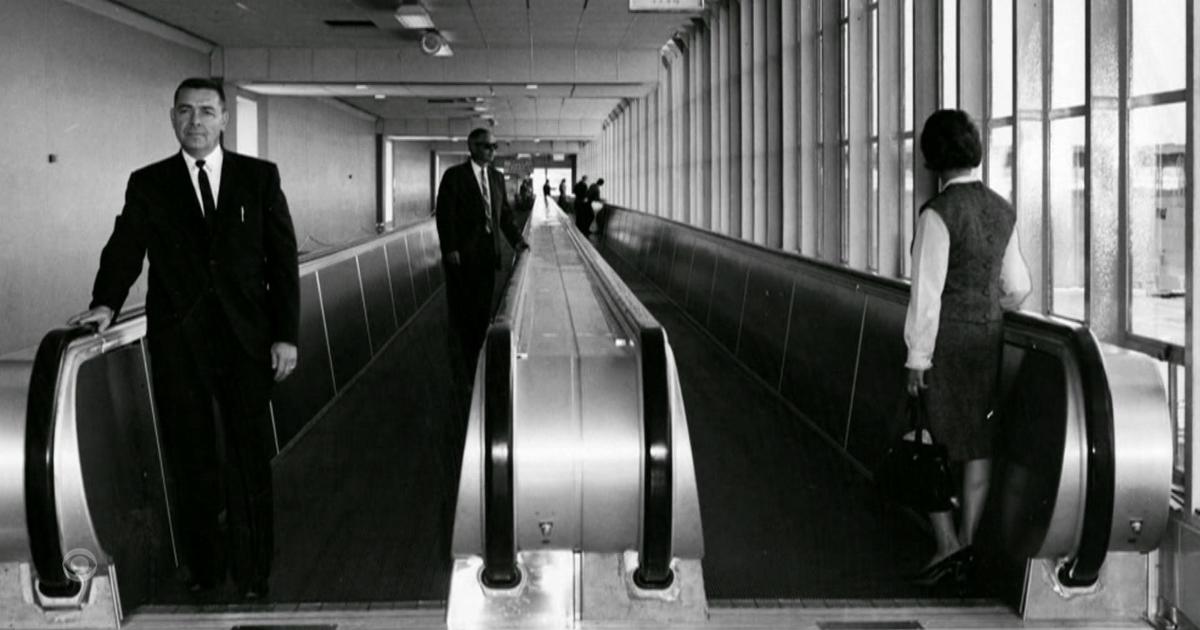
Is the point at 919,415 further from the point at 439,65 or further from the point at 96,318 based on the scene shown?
the point at 439,65

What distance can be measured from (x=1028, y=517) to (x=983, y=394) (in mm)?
492

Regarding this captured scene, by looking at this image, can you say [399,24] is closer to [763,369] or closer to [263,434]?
[763,369]

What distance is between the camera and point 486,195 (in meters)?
8.02

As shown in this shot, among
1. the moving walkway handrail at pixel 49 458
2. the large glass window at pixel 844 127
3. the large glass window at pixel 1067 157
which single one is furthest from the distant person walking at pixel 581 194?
the moving walkway handrail at pixel 49 458

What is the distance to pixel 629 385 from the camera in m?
4.55

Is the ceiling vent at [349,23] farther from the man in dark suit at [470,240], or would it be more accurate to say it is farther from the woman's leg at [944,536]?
the woman's leg at [944,536]

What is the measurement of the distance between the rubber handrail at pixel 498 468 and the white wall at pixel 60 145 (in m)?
12.4

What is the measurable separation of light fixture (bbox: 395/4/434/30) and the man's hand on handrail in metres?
15.3

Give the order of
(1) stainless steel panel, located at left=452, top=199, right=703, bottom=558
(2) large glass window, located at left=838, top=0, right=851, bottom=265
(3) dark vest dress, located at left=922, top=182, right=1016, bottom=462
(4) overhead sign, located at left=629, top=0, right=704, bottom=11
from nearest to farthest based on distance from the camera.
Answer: (1) stainless steel panel, located at left=452, top=199, right=703, bottom=558
(3) dark vest dress, located at left=922, top=182, right=1016, bottom=462
(4) overhead sign, located at left=629, top=0, right=704, bottom=11
(2) large glass window, located at left=838, top=0, right=851, bottom=265

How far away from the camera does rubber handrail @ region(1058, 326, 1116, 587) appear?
4195 millimetres

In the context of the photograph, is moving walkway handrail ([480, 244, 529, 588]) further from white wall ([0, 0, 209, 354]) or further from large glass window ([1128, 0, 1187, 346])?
white wall ([0, 0, 209, 354])

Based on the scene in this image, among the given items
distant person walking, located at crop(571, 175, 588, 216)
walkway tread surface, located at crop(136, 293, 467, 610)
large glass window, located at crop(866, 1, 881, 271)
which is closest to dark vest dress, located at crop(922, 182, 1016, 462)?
walkway tread surface, located at crop(136, 293, 467, 610)

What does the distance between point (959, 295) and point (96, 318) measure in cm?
316

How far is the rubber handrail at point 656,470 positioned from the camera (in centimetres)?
427
